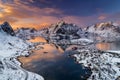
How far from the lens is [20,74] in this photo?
7831 cm

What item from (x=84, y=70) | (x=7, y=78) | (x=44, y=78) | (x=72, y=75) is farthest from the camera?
(x=84, y=70)

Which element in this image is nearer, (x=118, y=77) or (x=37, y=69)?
(x=118, y=77)

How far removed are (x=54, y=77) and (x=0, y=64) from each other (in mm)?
29260

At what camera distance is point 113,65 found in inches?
3558

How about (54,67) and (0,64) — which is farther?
(54,67)

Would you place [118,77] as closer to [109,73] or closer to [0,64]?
[109,73]

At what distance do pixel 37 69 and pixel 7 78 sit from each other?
24262 mm

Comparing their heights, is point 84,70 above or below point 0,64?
below

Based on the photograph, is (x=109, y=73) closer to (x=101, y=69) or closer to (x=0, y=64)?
(x=101, y=69)

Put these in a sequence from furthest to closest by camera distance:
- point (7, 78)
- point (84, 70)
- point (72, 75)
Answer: point (84, 70) < point (72, 75) < point (7, 78)

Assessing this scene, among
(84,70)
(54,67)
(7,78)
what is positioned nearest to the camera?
(7,78)

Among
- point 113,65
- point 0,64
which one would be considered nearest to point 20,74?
point 0,64

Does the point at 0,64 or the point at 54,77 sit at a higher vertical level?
the point at 0,64

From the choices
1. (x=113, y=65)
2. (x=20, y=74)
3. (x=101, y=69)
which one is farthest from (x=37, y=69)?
(x=113, y=65)
